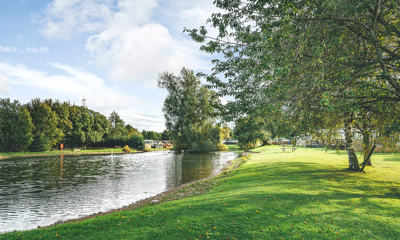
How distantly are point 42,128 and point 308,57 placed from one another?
65429 millimetres

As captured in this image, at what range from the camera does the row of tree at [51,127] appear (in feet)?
172

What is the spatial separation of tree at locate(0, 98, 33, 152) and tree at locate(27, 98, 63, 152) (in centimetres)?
242

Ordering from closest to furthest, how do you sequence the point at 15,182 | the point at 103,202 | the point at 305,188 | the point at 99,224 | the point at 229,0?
1. the point at 99,224
2. the point at 229,0
3. the point at 305,188
4. the point at 103,202
5. the point at 15,182

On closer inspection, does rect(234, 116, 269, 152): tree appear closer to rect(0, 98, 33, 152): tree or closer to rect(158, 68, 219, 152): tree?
rect(158, 68, 219, 152): tree

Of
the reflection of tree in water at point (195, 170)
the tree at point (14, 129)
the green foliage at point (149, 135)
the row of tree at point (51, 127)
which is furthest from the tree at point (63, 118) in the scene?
the green foliage at point (149, 135)

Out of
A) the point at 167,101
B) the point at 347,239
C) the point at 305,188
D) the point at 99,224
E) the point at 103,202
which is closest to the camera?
the point at 347,239

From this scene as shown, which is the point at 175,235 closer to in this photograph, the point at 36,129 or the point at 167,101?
the point at 167,101

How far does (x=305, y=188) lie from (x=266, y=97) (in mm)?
5860

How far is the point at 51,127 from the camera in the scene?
192ft

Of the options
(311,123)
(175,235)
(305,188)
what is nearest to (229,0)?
(311,123)

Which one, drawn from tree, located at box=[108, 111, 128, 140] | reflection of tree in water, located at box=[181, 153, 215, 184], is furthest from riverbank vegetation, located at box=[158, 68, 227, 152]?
tree, located at box=[108, 111, 128, 140]

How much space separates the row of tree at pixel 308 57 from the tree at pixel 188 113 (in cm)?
4123

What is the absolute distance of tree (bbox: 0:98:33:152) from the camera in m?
51.7

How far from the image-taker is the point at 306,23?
25.9ft
